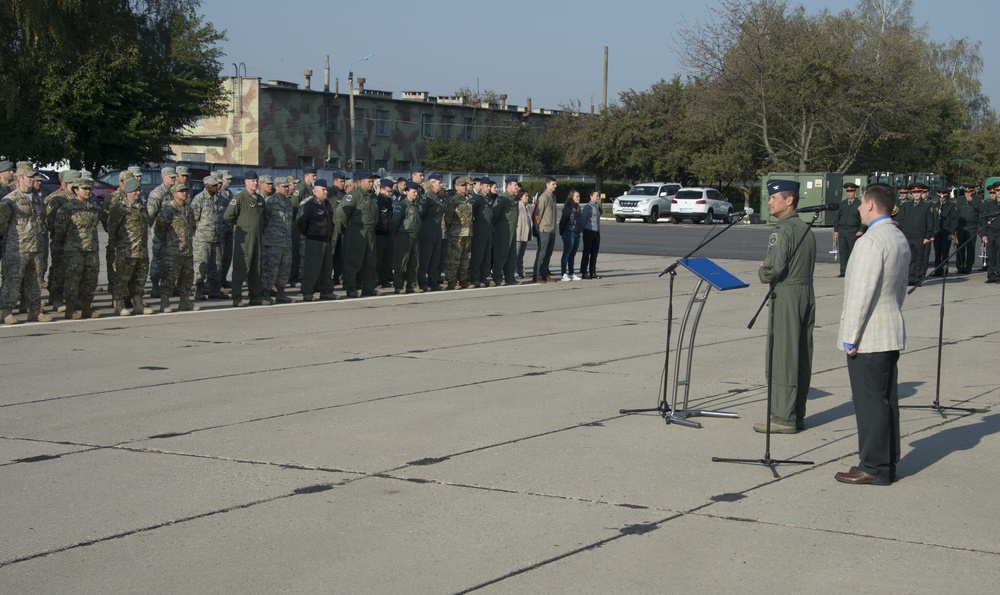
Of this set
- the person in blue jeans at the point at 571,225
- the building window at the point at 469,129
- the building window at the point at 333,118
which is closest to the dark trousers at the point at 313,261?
the person in blue jeans at the point at 571,225

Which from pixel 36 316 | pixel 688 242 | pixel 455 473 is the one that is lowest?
pixel 455 473

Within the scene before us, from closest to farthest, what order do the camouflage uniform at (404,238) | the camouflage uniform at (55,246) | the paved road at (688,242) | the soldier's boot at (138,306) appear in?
the camouflage uniform at (55,246), the soldier's boot at (138,306), the camouflage uniform at (404,238), the paved road at (688,242)

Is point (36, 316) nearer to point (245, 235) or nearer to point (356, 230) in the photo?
point (245, 235)

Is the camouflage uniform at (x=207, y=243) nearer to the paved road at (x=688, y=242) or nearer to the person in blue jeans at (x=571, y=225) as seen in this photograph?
the person in blue jeans at (x=571, y=225)

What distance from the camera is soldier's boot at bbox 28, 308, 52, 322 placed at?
14078 mm

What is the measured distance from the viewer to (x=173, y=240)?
14961 millimetres

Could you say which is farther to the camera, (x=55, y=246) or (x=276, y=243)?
(x=276, y=243)

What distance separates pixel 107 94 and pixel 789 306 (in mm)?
42124

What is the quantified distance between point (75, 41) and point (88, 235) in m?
21.3

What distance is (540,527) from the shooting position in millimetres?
6059

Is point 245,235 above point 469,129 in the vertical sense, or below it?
below

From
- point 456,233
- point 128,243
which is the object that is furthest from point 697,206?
point 128,243

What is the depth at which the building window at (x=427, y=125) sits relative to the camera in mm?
80562

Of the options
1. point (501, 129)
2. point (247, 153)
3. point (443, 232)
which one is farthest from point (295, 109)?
point (443, 232)
